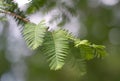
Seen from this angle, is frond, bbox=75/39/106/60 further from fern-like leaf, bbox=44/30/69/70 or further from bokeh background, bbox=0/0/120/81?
bokeh background, bbox=0/0/120/81

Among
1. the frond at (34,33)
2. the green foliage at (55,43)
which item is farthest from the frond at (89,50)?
the frond at (34,33)

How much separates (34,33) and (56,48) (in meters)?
0.08

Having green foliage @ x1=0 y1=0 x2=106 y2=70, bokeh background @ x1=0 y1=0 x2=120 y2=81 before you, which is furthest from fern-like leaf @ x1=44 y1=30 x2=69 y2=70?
bokeh background @ x1=0 y1=0 x2=120 y2=81

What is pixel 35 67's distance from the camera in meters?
3.78

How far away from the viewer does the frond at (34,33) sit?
84 cm

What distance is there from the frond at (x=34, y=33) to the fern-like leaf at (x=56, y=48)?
0.09 ft

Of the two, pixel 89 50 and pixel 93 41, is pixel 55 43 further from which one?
pixel 93 41

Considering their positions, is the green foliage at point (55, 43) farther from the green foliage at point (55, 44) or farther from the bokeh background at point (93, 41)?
the bokeh background at point (93, 41)

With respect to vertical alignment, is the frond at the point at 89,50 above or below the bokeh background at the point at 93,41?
above

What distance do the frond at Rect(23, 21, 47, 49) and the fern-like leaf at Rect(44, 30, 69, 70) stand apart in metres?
0.03

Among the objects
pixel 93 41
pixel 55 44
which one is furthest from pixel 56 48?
pixel 93 41

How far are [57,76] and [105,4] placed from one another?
105 cm

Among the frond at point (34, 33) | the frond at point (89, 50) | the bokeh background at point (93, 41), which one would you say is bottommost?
the bokeh background at point (93, 41)

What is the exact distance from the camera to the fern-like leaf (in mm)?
810
